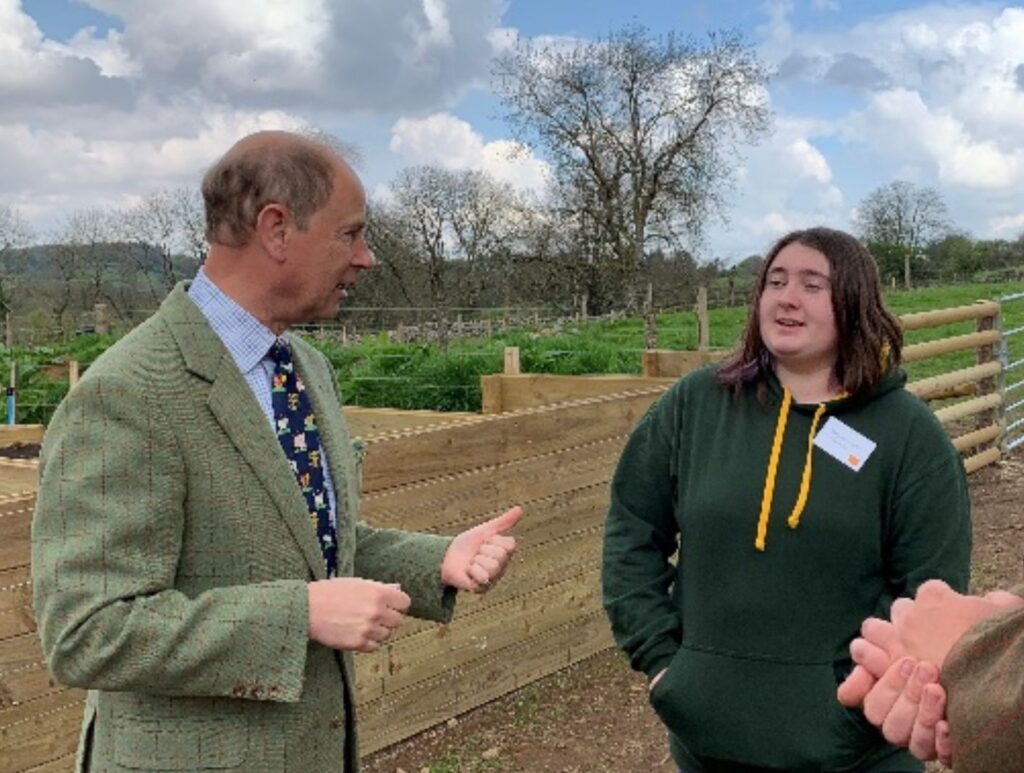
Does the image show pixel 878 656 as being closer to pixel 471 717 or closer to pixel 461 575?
pixel 461 575

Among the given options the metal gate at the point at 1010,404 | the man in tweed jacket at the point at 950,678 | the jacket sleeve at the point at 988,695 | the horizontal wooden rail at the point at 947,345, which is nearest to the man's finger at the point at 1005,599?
the man in tweed jacket at the point at 950,678

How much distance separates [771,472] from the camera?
2.58 metres

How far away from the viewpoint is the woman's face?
267 cm

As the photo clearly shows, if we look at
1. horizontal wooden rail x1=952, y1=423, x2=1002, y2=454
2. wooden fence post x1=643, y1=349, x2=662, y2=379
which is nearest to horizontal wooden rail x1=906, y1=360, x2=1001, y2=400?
horizontal wooden rail x1=952, y1=423, x2=1002, y2=454

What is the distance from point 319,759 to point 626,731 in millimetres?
3170

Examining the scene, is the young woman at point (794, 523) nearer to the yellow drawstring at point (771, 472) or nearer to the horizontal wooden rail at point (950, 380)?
the yellow drawstring at point (771, 472)

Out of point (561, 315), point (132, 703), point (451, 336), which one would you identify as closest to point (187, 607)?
point (132, 703)

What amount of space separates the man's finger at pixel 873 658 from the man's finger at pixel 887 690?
19 millimetres

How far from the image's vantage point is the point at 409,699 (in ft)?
15.3

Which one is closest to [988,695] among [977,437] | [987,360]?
[977,437]

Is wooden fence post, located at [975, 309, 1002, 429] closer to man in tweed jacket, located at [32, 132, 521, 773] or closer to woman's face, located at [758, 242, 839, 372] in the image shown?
woman's face, located at [758, 242, 839, 372]

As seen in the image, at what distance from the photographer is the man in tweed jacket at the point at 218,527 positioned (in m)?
1.73

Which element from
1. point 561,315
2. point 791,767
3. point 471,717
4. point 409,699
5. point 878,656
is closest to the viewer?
point 878,656

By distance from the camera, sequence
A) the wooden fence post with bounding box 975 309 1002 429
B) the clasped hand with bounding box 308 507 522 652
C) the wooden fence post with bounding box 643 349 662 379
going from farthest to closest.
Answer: the wooden fence post with bounding box 975 309 1002 429
the wooden fence post with bounding box 643 349 662 379
the clasped hand with bounding box 308 507 522 652
